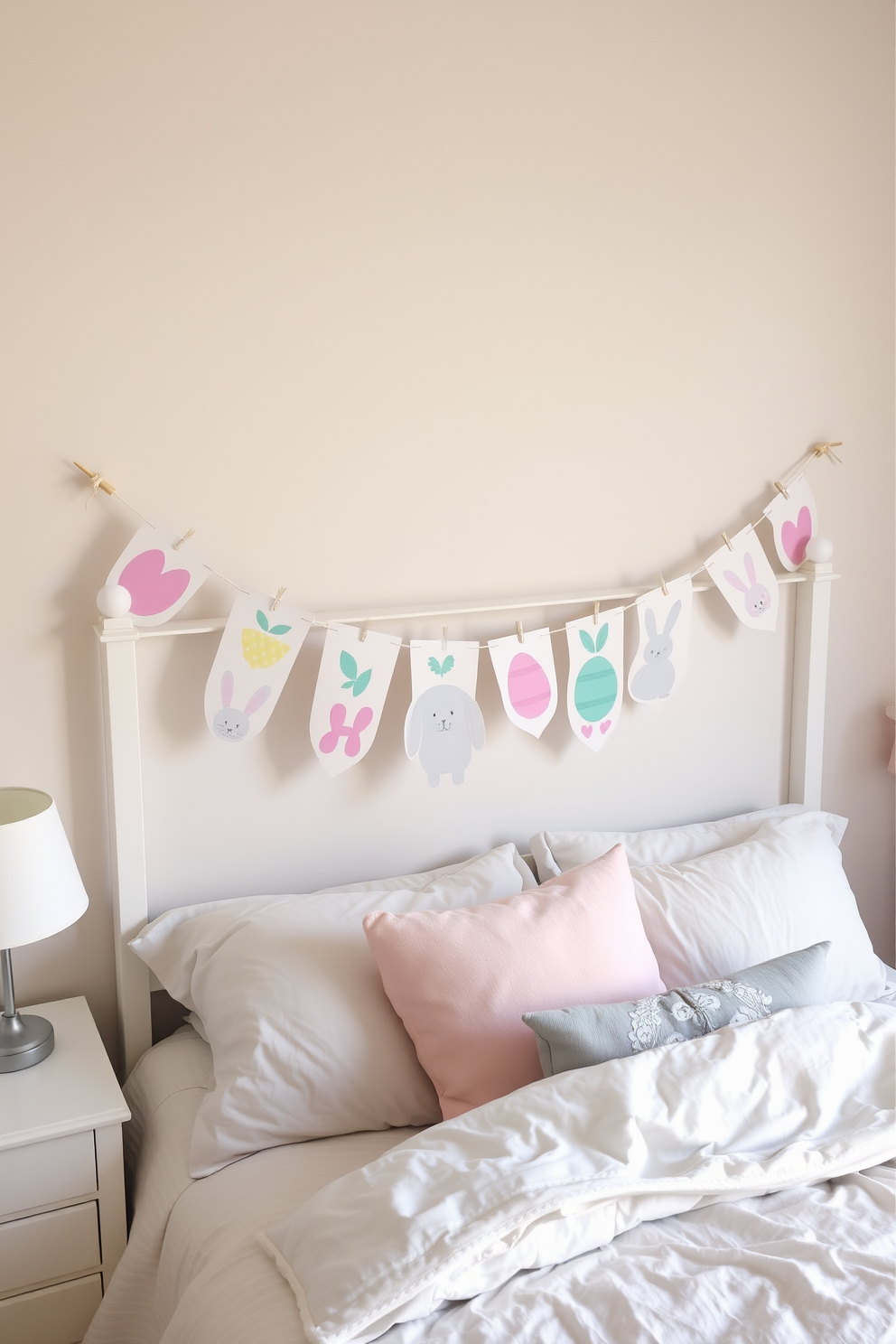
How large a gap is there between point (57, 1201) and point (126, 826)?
A: 1.85 feet

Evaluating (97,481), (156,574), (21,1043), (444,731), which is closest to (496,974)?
(444,731)

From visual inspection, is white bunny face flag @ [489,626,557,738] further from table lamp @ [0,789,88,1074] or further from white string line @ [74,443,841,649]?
table lamp @ [0,789,88,1074]

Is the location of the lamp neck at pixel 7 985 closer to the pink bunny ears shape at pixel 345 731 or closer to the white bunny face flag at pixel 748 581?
the pink bunny ears shape at pixel 345 731

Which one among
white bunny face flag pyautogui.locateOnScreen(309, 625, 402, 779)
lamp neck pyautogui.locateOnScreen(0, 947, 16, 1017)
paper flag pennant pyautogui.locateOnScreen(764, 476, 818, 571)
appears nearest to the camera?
lamp neck pyautogui.locateOnScreen(0, 947, 16, 1017)

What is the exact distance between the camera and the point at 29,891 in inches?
64.7

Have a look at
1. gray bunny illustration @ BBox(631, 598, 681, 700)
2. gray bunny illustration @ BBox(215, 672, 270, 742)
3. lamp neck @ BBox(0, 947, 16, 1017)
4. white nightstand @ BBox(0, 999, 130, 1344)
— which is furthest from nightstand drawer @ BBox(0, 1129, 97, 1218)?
gray bunny illustration @ BBox(631, 598, 681, 700)

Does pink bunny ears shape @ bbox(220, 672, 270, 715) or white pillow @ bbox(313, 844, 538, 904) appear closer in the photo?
pink bunny ears shape @ bbox(220, 672, 270, 715)

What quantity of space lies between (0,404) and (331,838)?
3.04 feet

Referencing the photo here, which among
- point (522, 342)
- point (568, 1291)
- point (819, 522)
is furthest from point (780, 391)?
point (568, 1291)

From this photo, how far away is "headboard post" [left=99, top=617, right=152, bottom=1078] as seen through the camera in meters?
1.81

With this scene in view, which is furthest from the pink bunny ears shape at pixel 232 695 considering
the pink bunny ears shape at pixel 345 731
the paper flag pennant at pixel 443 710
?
the paper flag pennant at pixel 443 710

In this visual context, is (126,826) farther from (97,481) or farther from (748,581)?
(748,581)

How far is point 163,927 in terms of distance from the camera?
6.18 feet

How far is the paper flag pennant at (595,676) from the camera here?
215cm
